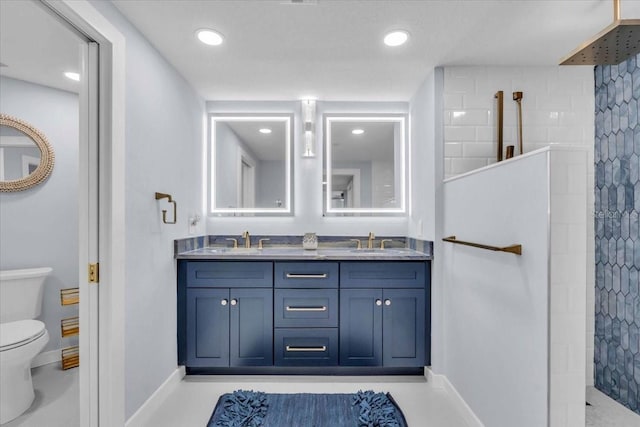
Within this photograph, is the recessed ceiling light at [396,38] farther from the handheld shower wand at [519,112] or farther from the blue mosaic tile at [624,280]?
the blue mosaic tile at [624,280]

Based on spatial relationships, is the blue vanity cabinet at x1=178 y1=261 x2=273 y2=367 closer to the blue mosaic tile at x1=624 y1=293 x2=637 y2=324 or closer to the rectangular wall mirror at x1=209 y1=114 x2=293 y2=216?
the rectangular wall mirror at x1=209 y1=114 x2=293 y2=216

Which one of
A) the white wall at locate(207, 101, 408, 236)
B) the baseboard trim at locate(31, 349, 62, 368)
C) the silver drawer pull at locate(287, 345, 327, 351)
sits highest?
the white wall at locate(207, 101, 408, 236)

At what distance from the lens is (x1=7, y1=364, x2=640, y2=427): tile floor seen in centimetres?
167

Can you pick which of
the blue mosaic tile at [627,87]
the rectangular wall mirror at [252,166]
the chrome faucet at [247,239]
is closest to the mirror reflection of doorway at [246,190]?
the rectangular wall mirror at [252,166]

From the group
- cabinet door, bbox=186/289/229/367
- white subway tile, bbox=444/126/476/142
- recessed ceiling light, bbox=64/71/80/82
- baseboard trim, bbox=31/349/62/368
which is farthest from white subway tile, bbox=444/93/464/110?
baseboard trim, bbox=31/349/62/368

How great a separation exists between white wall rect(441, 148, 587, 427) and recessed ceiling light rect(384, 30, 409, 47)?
2.91ft

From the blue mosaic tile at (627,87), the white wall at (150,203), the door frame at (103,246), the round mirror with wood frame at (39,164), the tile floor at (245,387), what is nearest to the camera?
the door frame at (103,246)

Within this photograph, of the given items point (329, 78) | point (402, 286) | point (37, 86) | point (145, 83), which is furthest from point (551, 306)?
point (37, 86)

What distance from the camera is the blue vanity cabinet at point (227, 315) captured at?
6.88 feet

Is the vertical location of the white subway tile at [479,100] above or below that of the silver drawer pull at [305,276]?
above

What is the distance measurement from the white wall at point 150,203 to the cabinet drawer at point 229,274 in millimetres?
146

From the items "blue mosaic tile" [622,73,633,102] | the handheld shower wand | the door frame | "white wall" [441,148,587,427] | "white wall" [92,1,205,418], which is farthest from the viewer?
the handheld shower wand

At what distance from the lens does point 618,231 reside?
5.98 ft

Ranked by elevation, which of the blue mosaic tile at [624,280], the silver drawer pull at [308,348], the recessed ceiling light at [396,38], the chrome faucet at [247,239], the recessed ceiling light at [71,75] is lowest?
the silver drawer pull at [308,348]
